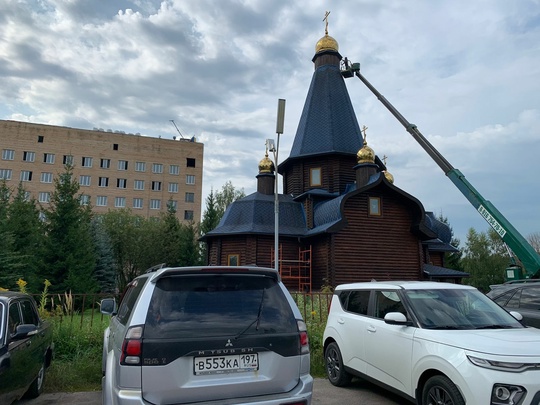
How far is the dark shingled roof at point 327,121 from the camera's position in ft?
91.7

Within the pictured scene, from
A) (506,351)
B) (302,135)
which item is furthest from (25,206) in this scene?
(506,351)

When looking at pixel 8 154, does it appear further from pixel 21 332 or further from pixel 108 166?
pixel 21 332

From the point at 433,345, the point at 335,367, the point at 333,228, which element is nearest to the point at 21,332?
the point at 335,367

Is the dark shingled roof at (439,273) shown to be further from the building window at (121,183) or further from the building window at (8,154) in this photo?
the building window at (8,154)

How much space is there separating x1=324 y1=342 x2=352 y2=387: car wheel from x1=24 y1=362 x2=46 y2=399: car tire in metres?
4.35

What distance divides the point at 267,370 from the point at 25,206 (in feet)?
93.7

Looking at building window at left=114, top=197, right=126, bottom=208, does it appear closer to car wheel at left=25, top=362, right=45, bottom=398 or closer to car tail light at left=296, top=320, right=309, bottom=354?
car wheel at left=25, top=362, right=45, bottom=398

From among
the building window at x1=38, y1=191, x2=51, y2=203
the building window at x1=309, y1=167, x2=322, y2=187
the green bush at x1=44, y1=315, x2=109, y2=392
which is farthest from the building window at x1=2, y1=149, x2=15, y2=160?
the green bush at x1=44, y1=315, x2=109, y2=392

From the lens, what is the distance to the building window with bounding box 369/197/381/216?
23109 mm

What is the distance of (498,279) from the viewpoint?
158 feet

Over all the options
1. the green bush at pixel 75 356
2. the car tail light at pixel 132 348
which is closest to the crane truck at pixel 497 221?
the green bush at pixel 75 356

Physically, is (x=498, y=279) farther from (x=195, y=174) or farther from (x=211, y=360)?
(x=211, y=360)

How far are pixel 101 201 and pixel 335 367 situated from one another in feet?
191

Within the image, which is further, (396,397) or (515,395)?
(396,397)
